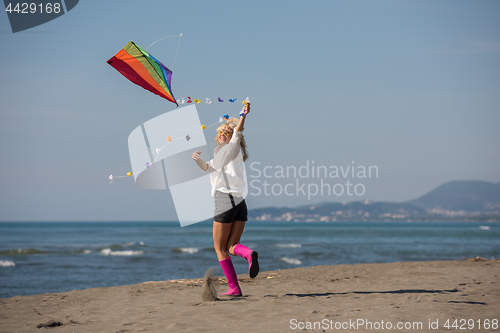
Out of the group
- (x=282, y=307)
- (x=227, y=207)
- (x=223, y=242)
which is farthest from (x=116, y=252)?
(x=282, y=307)

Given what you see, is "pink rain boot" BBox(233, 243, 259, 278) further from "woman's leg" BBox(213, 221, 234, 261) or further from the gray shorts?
the gray shorts

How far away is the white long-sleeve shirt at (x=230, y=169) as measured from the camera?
426 cm

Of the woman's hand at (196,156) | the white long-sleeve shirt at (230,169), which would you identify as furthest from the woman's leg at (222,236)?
the woman's hand at (196,156)

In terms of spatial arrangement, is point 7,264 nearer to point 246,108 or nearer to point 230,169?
point 230,169

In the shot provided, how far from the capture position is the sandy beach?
126 inches

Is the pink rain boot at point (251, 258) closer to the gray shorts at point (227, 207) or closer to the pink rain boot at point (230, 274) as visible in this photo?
the pink rain boot at point (230, 274)

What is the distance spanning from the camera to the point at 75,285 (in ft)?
32.1

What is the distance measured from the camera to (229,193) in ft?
14.0

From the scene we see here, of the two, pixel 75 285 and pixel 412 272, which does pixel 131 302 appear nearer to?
pixel 412 272

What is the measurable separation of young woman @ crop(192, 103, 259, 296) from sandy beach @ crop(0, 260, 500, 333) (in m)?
0.49

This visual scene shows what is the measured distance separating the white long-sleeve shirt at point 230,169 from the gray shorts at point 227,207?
2.1 inches

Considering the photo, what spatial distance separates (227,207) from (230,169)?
41 cm

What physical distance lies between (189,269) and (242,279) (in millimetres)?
5836

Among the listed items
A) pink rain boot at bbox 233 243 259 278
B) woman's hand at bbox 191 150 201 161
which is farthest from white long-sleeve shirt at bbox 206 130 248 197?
pink rain boot at bbox 233 243 259 278
